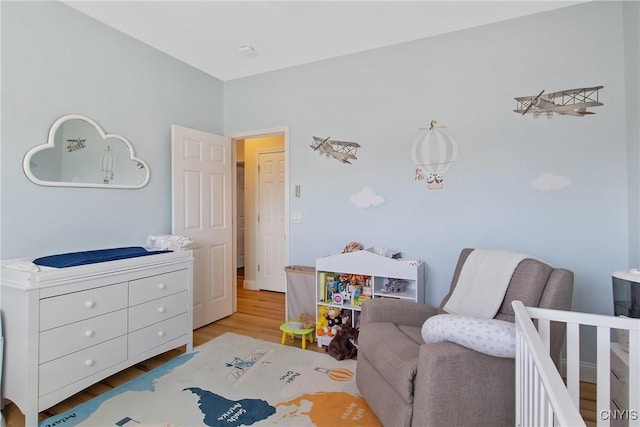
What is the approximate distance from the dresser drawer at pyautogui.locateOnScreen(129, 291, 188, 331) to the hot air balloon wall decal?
2196 millimetres

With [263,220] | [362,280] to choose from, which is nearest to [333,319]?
[362,280]

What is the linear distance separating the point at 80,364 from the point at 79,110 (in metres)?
1.74

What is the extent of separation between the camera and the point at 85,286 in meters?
1.87

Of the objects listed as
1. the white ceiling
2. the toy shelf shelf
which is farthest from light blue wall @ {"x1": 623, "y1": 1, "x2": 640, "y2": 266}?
the toy shelf shelf

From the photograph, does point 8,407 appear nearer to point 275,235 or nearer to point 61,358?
point 61,358

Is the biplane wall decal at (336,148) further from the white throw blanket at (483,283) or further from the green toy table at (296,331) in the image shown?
the green toy table at (296,331)

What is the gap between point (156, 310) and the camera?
2297 millimetres

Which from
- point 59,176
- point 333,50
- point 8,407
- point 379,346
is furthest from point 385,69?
point 8,407

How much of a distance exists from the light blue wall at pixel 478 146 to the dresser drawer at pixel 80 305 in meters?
1.61

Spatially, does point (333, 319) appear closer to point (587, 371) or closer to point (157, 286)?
point (157, 286)

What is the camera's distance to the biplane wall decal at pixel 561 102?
2178 millimetres

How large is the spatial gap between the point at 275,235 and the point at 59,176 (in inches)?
103

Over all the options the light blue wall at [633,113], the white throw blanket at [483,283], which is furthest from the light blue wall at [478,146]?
the white throw blanket at [483,283]

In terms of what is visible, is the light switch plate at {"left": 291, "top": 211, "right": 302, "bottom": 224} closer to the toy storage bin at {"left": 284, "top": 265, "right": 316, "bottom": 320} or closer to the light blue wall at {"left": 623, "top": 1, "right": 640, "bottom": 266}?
the toy storage bin at {"left": 284, "top": 265, "right": 316, "bottom": 320}
